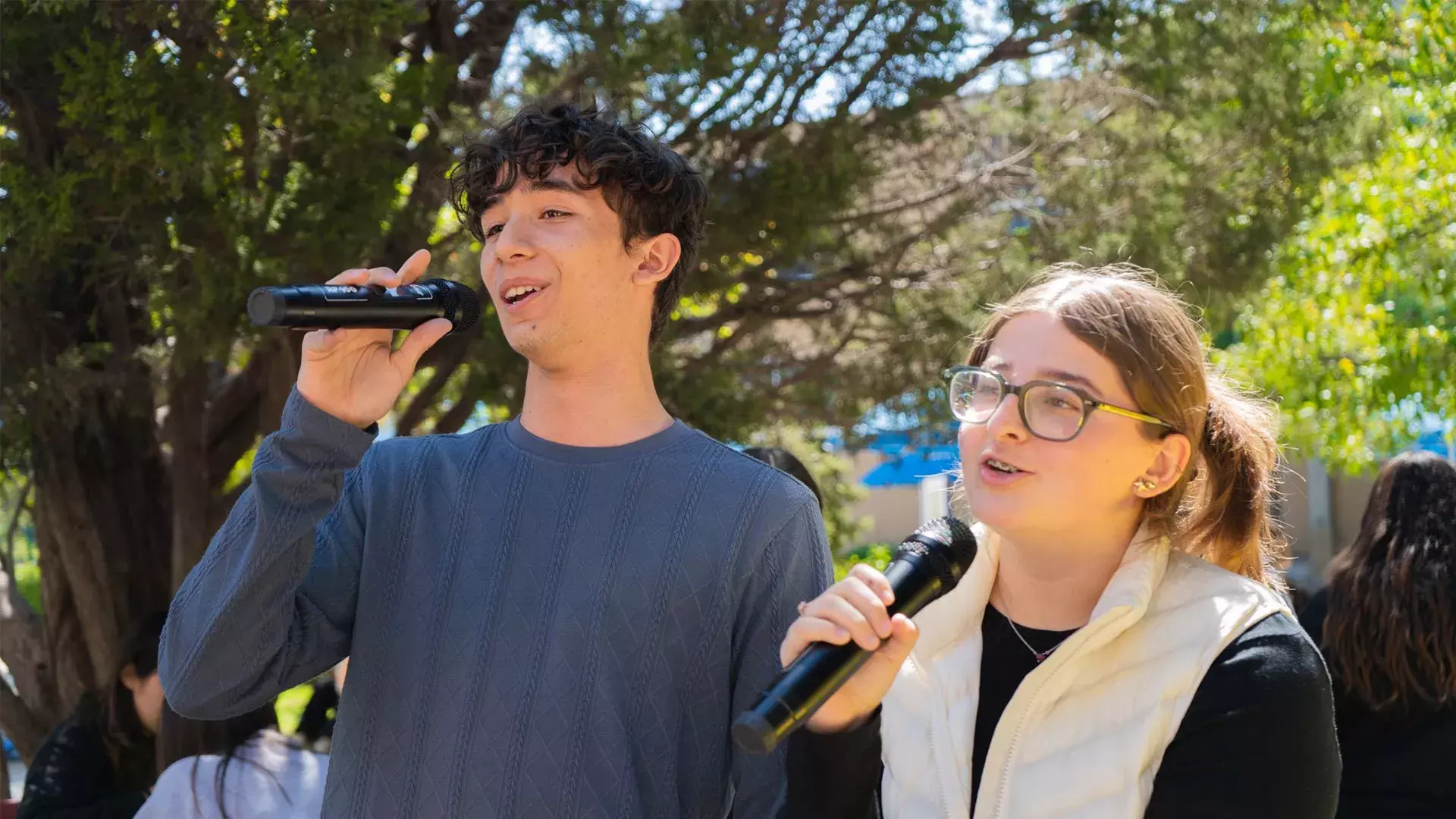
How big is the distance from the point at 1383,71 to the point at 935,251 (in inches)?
113

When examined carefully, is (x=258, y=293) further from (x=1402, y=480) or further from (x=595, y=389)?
(x=1402, y=480)

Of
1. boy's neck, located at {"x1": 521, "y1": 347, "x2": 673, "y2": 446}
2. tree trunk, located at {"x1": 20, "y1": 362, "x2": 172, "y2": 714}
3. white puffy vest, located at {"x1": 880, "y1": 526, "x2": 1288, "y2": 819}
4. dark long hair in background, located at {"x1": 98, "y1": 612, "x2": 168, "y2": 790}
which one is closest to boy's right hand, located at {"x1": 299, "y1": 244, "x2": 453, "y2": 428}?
boy's neck, located at {"x1": 521, "y1": 347, "x2": 673, "y2": 446}

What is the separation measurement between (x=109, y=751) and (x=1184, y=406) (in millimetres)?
3302

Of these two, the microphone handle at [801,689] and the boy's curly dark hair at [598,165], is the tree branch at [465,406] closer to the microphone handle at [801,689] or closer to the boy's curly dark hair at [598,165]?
the boy's curly dark hair at [598,165]

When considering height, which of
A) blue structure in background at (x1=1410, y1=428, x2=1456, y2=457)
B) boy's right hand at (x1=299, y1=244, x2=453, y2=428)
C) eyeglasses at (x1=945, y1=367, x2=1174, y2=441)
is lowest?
blue structure in background at (x1=1410, y1=428, x2=1456, y2=457)

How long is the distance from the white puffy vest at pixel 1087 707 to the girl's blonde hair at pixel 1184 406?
108mm

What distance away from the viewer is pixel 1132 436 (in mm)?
1865

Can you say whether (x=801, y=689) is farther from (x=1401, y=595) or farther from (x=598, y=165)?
(x=1401, y=595)

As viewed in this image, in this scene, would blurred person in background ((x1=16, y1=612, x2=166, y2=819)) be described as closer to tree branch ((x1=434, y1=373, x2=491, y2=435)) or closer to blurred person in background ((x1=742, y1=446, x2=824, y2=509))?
tree branch ((x1=434, y1=373, x2=491, y2=435))

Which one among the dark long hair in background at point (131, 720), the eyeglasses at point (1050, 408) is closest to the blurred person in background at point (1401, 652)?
the eyeglasses at point (1050, 408)

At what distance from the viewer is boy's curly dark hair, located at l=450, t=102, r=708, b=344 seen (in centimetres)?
209

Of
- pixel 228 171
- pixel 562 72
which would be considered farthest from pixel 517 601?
pixel 562 72

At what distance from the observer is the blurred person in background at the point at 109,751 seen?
3.62 m

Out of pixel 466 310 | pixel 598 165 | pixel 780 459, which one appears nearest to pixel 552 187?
pixel 598 165
